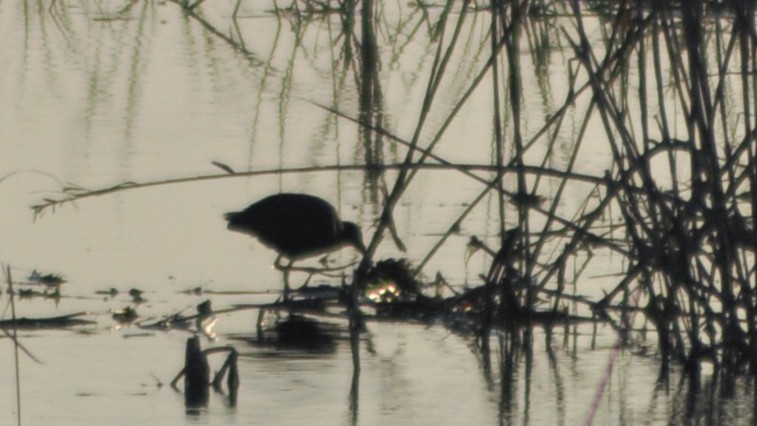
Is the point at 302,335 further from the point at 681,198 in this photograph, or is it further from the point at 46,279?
the point at 681,198

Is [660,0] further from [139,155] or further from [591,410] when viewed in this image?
[139,155]

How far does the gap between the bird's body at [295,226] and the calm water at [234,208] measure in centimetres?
10

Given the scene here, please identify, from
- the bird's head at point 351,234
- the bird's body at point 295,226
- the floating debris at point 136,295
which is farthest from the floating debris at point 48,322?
the bird's head at point 351,234

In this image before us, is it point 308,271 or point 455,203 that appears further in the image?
point 455,203

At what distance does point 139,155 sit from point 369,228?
134 centimetres

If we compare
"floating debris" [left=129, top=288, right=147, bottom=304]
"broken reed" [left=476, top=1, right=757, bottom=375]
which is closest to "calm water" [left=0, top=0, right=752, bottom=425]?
"floating debris" [left=129, top=288, right=147, bottom=304]

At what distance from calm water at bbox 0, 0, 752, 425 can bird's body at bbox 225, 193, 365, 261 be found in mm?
101

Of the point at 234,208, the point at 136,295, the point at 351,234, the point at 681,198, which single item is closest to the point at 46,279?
the point at 136,295

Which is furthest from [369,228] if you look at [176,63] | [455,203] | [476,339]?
[176,63]

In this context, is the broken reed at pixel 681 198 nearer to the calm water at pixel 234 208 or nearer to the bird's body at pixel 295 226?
the calm water at pixel 234 208

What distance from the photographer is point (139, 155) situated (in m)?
8.27

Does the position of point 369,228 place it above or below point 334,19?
below

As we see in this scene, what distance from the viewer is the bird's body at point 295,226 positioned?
673cm

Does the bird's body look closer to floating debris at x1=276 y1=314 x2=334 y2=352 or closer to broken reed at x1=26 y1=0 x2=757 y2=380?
floating debris at x1=276 y1=314 x2=334 y2=352
